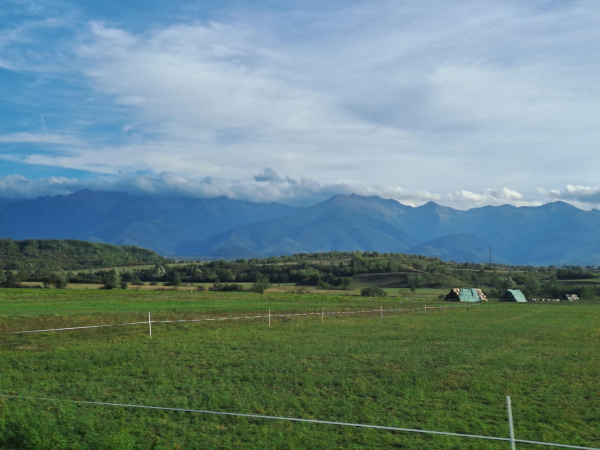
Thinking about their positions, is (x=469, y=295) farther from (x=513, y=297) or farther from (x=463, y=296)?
(x=513, y=297)

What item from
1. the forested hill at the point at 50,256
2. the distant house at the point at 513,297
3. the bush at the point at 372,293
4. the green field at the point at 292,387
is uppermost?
the forested hill at the point at 50,256

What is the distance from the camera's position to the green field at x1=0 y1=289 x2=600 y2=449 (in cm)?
981

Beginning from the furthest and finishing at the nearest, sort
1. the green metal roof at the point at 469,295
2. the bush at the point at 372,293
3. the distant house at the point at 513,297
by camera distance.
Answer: the bush at the point at 372,293 → the distant house at the point at 513,297 → the green metal roof at the point at 469,295

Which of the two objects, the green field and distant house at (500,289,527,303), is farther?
distant house at (500,289,527,303)

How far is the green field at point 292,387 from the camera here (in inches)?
386

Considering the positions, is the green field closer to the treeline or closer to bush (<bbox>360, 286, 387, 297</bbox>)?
bush (<bbox>360, 286, 387, 297</bbox>)

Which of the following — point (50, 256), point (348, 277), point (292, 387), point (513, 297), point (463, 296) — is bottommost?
point (513, 297)

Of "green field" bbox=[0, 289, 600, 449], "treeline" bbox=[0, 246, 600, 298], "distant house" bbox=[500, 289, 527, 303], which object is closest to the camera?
"green field" bbox=[0, 289, 600, 449]

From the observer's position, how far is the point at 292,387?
14.3 metres

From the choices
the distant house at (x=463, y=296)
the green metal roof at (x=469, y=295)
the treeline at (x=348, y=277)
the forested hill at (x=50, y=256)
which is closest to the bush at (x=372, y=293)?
the distant house at (x=463, y=296)

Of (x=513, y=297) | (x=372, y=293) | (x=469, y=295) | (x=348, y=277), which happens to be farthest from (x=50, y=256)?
(x=513, y=297)


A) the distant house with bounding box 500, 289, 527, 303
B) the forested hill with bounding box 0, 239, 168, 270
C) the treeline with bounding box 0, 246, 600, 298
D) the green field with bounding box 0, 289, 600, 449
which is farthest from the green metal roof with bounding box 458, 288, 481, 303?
the forested hill with bounding box 0, 239, 168, 270

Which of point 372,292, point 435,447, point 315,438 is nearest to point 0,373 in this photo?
point 315,438

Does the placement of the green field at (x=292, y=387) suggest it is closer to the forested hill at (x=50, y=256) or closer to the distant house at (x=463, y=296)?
the distant house at (x=463, y=296)
